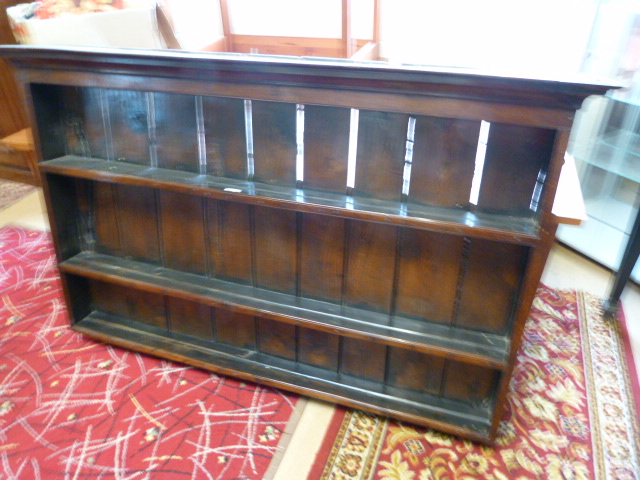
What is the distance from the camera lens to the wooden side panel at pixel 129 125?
1.47 m

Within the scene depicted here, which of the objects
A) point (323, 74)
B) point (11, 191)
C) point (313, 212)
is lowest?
point (11, 191)

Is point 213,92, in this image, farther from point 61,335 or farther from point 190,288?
point 61,335

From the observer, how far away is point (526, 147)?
114 cm

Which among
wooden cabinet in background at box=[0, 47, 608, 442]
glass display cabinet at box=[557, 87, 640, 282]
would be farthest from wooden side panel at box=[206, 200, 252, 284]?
glass display cabinet at box=[557, 87, 640, 282]

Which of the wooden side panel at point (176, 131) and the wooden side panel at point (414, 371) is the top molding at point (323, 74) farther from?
the wooden side panel at point (414, 371)

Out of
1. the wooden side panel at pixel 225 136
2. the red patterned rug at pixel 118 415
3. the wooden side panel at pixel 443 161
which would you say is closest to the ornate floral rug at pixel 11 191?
the red patterned rug at pixel 118 415

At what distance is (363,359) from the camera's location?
1547 millimetres

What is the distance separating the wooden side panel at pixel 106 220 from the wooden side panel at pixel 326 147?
2.44ft

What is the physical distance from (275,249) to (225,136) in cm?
37

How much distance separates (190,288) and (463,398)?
0.94 metres

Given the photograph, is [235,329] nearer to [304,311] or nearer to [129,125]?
[304,311]

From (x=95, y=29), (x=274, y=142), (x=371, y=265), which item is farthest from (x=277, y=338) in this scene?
(x=95, y=29)

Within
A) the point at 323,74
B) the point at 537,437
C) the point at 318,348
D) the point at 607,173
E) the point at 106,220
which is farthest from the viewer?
the point at 607,173

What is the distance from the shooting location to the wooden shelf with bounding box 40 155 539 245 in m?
1.17
